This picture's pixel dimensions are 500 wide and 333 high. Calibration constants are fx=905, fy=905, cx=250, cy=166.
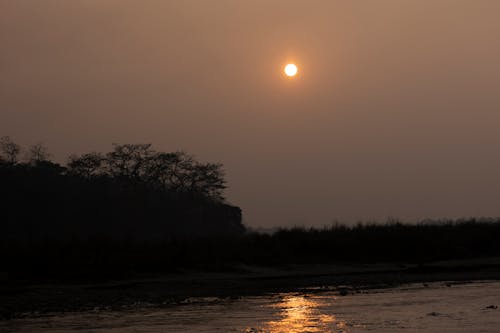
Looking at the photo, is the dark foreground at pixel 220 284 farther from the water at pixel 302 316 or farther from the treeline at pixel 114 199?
the treeline at pixel 114 199

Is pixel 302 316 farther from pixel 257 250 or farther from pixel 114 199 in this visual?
pixel 114 199

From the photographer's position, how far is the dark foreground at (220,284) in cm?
2556

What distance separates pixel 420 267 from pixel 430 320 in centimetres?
1895

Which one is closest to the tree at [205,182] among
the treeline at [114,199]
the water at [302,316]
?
the treeline at [114,199]

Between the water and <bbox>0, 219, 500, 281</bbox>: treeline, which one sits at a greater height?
<bbox>0, 219, 500, 281</bbox>: treeline

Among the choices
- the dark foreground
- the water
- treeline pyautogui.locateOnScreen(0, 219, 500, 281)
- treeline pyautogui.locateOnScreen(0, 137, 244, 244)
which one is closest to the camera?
the water

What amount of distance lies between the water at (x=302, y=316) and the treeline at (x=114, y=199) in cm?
3370

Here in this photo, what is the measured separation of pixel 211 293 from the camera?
2883 centimetres

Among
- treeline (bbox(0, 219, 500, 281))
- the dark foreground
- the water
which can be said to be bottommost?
the water

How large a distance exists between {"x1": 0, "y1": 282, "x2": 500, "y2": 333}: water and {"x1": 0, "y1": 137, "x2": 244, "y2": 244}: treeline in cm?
3370

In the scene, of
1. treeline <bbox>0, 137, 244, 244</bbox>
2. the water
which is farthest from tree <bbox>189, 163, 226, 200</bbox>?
the water

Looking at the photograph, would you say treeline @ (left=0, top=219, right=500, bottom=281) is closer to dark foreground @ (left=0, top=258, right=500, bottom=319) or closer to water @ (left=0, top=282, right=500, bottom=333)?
dark foreground @ (left=0, top=258, right=500, bottom=319)

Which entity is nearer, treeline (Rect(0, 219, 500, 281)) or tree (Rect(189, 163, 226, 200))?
treeline (Rect(0, 219, 500, 281))

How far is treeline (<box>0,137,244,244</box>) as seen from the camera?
2603 inches
